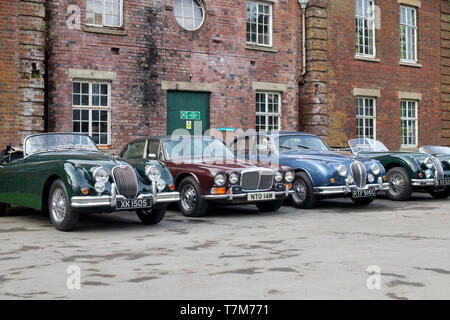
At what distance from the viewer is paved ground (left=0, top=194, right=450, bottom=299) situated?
15.0ft

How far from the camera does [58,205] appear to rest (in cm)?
836

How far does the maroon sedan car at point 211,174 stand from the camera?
32.3 feet

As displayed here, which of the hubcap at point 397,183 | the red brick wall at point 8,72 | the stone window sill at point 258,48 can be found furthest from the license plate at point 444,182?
the red brick wall at point 8,72

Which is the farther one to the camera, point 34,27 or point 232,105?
point 232,105

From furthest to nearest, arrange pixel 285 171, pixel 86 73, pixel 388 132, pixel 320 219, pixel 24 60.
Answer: pixel 388 132 < pixel 86 73 < pixel 24 60 < pixel 285 171 < pixel 320 219

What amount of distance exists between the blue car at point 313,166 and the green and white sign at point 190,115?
4.12 meters

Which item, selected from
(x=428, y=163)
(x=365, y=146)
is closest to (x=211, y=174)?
(x=428, y=163)

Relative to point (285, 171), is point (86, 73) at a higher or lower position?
higher

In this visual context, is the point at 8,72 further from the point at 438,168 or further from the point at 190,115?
the point at 438,168

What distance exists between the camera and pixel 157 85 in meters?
15.9
